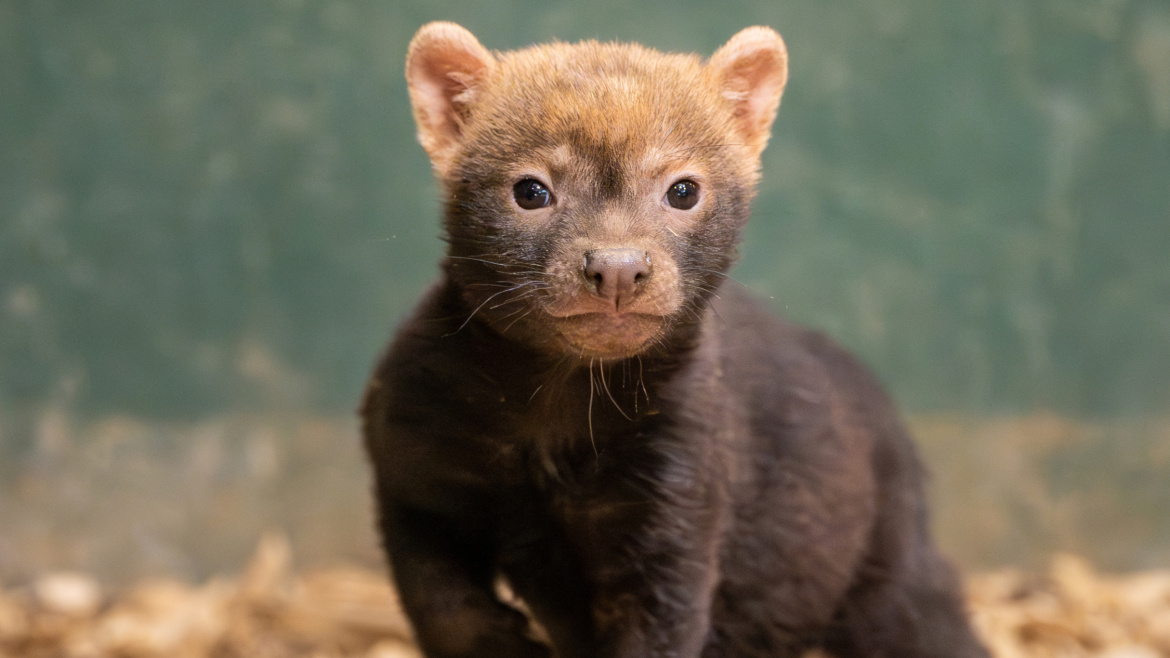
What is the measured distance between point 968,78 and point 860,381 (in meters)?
1.86

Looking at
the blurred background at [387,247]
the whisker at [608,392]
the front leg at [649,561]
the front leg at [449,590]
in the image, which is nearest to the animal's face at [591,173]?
the whisker at [608,392]

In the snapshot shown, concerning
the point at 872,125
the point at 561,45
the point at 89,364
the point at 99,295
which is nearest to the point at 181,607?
the point at 89,364

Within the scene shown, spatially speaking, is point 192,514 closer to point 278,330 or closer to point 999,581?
point 278,330

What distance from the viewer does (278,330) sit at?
4699 millimetres

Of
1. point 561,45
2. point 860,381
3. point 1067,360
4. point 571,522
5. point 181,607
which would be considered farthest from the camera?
point 1067,360

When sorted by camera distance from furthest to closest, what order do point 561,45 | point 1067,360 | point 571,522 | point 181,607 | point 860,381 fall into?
point 1067,360 → point 181,607 → point 860,381 → point 561,45 → point 571,522

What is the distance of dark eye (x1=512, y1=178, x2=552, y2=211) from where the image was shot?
2500 mm

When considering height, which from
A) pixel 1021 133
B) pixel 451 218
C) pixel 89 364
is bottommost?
pixel 451 218

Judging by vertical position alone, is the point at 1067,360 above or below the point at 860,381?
above

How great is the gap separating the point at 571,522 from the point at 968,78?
3.25m

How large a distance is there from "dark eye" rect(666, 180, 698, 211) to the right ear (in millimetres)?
656

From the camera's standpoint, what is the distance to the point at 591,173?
2.46 m

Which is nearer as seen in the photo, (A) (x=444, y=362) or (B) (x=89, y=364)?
(A) (x=444, y=362)

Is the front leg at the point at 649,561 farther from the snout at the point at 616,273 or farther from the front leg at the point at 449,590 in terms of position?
the snout at the point at 616,273
